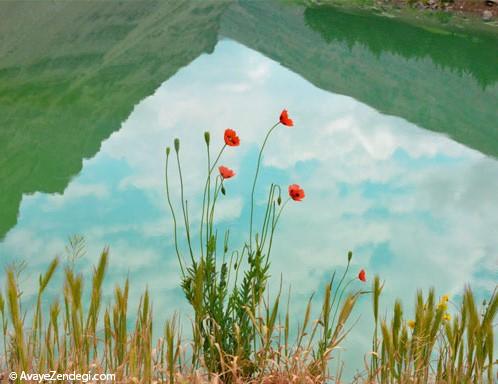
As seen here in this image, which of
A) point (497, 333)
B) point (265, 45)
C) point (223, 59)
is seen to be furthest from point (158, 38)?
point (497, 333)

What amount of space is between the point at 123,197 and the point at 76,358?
820cm

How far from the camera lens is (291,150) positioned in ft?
47.9

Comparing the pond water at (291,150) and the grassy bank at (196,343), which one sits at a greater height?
the pond water at (291,150)

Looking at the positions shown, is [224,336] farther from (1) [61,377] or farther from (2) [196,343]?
(1) [61,377]

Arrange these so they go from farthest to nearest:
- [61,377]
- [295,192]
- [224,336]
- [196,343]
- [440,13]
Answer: [440,13] → [224,336] → [196,343] → [295,192] → [61,377]

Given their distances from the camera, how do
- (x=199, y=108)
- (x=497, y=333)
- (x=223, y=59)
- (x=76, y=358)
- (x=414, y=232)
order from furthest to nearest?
(x=223, y=59)
(x=199, y=108)
(x=414, y=232)
(x=497, y=333)
(x=76, y=358)

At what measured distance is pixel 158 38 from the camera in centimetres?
3703

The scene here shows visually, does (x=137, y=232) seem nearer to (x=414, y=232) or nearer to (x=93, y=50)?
(x=414, y=232)

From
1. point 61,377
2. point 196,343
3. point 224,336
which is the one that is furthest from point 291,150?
point 61,377

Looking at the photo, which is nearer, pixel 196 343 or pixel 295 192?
pixel 295 192

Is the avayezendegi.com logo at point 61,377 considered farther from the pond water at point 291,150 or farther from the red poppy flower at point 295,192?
the pond water at point 291,150

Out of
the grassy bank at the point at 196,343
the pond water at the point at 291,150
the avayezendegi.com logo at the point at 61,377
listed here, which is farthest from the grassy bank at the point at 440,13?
the avayezendegi.com logo at the point at 61,377

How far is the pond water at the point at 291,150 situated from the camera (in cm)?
936

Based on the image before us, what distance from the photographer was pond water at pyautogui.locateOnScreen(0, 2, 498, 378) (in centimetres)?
936
